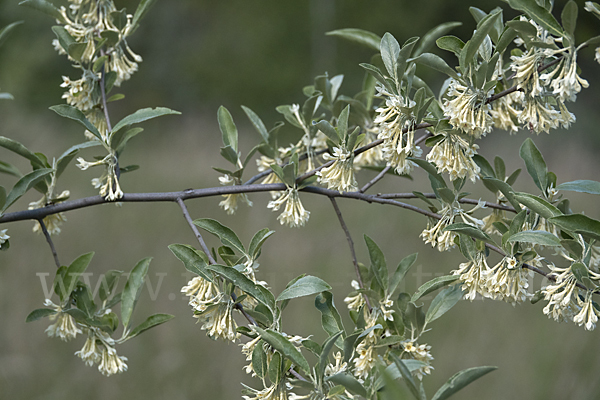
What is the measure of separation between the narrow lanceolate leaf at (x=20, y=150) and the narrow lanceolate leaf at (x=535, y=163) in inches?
20.4

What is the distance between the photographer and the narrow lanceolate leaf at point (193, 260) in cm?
45

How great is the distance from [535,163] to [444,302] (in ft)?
0.56

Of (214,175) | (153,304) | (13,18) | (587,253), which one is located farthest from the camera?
(13,18)

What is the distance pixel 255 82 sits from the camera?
448cm

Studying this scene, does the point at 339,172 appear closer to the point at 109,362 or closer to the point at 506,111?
the point at 506,111

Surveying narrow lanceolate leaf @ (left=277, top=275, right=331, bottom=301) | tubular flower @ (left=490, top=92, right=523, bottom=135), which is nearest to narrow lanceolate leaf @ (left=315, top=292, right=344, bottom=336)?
narrow lanceolate leaf @ (left=277, top=275, right=331, bottom=301)

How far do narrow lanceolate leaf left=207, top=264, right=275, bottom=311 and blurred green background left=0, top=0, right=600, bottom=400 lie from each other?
2.77ft

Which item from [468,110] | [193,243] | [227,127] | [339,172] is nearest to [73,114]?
[227,127]

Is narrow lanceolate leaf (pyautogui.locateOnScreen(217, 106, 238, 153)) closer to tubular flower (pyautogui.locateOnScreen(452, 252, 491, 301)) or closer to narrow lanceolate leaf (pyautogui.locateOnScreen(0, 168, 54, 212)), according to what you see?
narrow lanceolate leaf (pyautogui.locateOnScreen(0, 168, 54, 212))

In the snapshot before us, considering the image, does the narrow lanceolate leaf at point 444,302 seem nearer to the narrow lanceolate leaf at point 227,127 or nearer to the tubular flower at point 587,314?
the tubular flower at point 587,314

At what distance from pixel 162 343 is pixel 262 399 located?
3.88 ft

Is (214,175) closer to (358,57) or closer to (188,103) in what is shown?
(188,103)

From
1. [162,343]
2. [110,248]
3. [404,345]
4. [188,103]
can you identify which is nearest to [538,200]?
[404,345]

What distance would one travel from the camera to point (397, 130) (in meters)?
0.43
